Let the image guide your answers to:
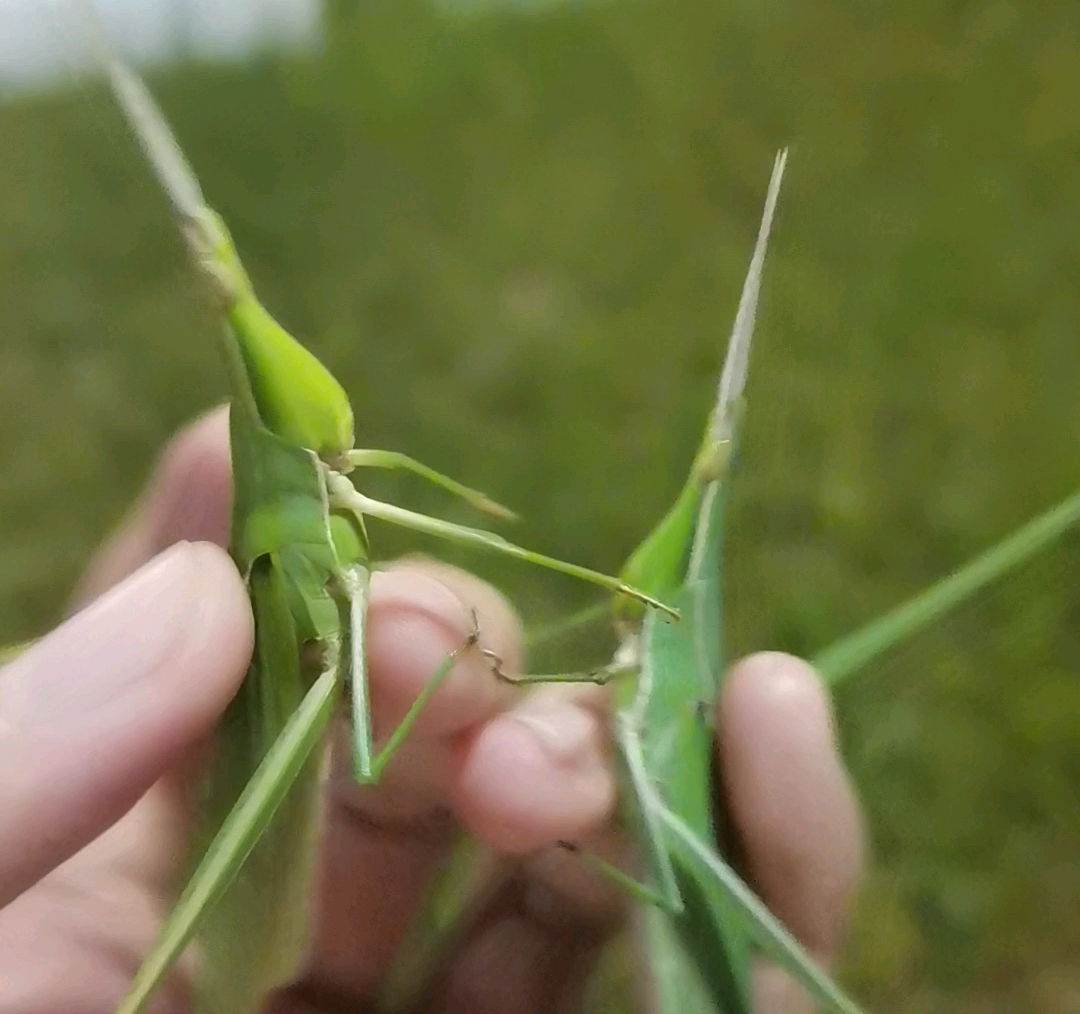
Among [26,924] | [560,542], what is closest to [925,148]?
[560,542]

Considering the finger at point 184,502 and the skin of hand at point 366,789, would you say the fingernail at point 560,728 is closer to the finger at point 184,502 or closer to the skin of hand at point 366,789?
the skin of hand at point 366,789

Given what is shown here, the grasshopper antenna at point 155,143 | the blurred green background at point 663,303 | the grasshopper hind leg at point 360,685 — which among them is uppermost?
the blurred green background at point 663,303

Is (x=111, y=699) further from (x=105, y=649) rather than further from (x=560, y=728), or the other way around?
(x=560, y=728)

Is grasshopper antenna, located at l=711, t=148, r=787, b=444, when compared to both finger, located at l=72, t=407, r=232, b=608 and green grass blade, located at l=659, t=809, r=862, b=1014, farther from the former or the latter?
finger, located at l=72, t=407, r=232, b=608

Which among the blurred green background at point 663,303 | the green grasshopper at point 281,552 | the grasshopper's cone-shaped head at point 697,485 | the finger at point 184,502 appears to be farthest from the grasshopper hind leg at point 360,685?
the blurred green background at point 663,303

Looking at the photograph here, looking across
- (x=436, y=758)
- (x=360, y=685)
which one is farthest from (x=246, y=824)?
(x=436, y=758)

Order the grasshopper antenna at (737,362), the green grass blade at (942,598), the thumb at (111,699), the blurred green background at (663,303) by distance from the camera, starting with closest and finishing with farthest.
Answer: the thumb at (111,699) → the grasshopper antenna at (737,362) → the green grass blade at (942,598) → the blurred green background at (663,303)
